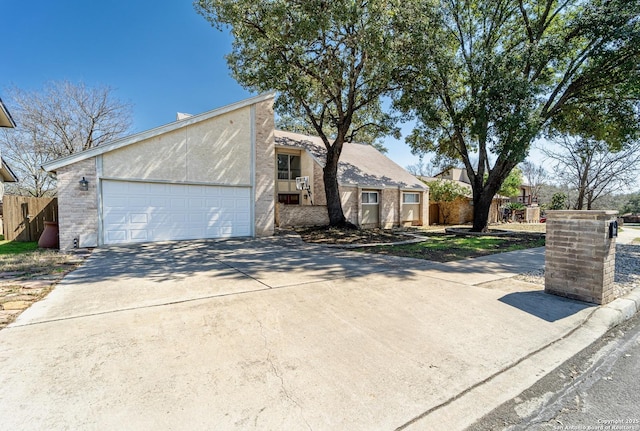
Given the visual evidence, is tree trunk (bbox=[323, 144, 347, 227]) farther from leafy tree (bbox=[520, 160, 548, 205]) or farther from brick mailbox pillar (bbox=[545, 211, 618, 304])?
leafy tree (bbox=[520, 160, 548, 205])

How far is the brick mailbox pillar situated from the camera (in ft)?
14.6

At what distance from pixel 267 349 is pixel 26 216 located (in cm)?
1410

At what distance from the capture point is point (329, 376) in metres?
2.58

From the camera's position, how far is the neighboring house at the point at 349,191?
1764 cm

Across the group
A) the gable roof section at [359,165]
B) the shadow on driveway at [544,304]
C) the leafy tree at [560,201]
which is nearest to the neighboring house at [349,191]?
the gable roof section at [359,165]

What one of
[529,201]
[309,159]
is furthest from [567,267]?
[529,201]

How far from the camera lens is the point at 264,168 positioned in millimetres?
13141

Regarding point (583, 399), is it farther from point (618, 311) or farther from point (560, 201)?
point (560, 201)

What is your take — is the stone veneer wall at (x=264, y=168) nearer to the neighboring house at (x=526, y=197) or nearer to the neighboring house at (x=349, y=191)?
the neighboring house at (x=349, y=191)

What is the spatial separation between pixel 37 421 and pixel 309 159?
18.0 meters

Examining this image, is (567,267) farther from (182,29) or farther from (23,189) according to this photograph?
(23,189)

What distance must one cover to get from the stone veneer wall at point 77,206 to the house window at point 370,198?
45.6 feet

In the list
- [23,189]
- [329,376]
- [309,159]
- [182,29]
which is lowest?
[329,376]

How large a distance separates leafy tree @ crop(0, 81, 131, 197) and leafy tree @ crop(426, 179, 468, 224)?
24.7 meters
